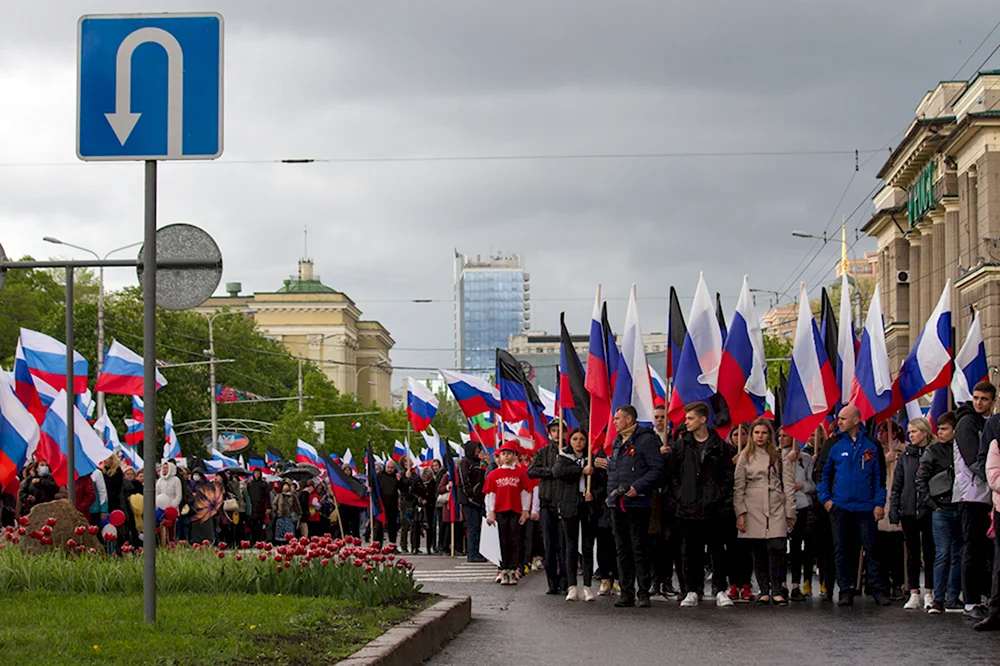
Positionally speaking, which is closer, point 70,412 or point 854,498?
point 854,498

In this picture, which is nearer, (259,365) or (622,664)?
(622,664)

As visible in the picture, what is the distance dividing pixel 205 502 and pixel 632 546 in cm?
1305

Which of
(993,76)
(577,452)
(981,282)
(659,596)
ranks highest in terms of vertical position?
(993,76)

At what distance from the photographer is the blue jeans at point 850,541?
1516 centimetres

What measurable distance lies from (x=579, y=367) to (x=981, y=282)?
3874 cm

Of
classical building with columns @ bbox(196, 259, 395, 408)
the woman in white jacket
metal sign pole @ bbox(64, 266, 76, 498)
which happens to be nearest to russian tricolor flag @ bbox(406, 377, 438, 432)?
the woman in white jacket

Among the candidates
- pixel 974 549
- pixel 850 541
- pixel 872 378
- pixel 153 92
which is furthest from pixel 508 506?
pixel 153 92

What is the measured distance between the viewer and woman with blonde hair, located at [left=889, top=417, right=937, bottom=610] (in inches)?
588

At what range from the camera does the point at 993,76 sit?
182ft

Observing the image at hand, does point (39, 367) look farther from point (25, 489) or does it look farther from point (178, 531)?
point (178, 531)

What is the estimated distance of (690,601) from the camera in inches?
587

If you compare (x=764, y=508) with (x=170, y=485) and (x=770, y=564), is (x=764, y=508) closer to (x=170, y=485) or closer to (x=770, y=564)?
(x=770, y=564)

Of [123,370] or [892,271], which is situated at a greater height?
[892,271]

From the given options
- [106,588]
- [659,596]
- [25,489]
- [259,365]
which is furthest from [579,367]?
[259,365]
